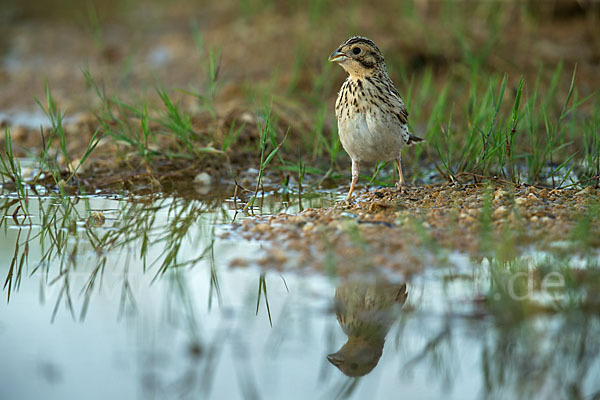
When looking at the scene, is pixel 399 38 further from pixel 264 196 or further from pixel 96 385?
pixel 96 385

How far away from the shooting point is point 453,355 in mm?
2904

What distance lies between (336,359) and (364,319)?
0.37 meters

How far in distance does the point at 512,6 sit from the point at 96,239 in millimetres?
6288

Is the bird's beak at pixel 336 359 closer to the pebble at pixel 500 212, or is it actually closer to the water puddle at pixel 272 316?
the water puddle at pixel 272 316

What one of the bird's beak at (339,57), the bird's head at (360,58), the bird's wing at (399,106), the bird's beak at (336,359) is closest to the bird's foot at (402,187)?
the bird's wing at (399,106)

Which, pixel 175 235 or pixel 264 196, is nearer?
pixel 175 235

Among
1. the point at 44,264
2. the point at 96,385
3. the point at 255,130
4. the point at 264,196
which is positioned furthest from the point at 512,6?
the point at 96,385

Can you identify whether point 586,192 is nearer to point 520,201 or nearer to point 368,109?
point 520,201

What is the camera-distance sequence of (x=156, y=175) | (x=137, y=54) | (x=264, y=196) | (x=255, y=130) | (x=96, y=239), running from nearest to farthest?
(x=96, y=239) → (x=264, y=196) → (x=156, y=175) → (x=255, y=130) → (x=137, y=54)

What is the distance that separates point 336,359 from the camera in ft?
9.75

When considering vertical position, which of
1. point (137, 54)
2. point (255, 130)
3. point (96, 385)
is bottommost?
point (96, 385)

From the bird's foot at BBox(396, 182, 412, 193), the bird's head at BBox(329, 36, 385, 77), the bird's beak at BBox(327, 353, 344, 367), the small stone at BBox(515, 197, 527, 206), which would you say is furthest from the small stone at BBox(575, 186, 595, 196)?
the bird's beak at BBox(327, 353, 344, 367)

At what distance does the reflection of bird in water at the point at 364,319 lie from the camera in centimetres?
297

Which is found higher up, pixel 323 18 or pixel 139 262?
pixel 323 18
